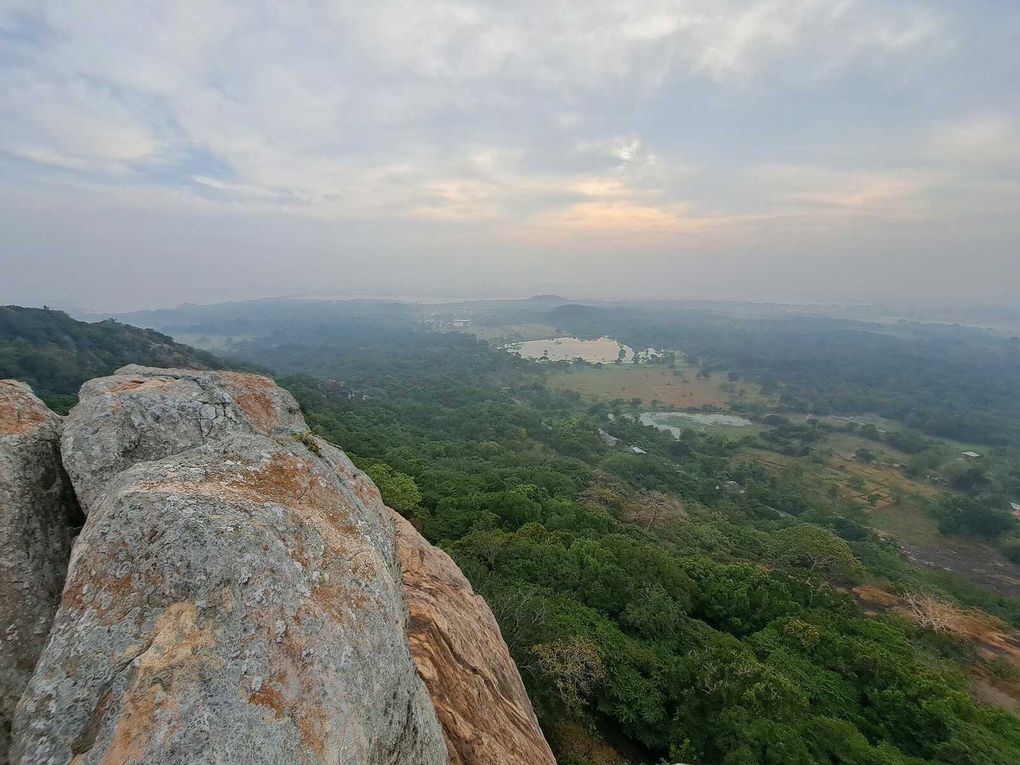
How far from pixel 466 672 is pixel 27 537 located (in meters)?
7.32

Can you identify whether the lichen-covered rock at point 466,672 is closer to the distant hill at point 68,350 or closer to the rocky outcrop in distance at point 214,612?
the rocky outcrop in distance at point 214,612

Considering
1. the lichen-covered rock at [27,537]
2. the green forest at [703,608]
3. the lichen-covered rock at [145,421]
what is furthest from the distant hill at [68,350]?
the lichen-covered rock at [27,537]

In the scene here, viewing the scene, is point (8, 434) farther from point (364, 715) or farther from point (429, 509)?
point (429, 509)

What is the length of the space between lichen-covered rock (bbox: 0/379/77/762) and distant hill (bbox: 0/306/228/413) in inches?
2068

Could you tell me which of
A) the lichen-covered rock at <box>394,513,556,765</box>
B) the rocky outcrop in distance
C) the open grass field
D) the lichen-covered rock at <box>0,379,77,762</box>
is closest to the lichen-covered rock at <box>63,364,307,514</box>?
the rocky outcrop in distance

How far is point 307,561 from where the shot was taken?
5492mm

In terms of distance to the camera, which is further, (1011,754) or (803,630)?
(803,630)

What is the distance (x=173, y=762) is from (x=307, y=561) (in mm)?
2026

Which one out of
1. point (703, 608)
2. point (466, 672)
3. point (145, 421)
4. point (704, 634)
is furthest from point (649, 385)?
point (145, 421)

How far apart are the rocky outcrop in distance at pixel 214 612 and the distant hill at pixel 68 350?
53649 mm

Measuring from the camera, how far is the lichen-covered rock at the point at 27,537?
4.95 metres

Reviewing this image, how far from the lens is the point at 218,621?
459 centimetres

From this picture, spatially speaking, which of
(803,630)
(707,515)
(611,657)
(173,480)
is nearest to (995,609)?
(707,515)

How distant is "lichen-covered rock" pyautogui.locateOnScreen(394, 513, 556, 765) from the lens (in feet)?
26.4
